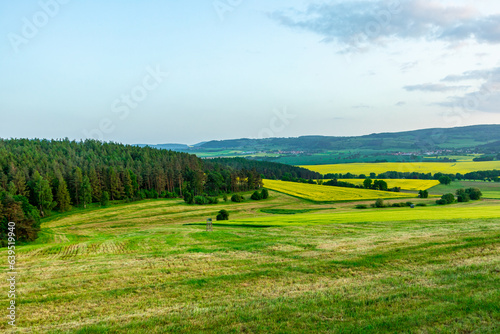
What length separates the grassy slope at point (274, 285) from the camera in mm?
9344

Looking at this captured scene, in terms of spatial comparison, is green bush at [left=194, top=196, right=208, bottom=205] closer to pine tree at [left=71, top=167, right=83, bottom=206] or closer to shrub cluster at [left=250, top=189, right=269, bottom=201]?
shrub cluster at [left=250, top=189, right=269, bottom=201]

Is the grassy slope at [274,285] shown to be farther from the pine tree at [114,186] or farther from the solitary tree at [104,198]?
the pine tree at [114,186]

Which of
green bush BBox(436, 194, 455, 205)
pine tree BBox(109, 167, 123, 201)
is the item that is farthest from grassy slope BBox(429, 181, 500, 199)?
pine tree BBox(109, 167, 123, 201)

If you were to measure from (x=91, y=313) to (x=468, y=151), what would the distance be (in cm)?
24154

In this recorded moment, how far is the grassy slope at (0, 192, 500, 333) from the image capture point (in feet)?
30.7

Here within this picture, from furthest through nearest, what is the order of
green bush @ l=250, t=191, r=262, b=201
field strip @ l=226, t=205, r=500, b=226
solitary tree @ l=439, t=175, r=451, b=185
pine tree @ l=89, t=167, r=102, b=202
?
solitary tree @ l=439, t=175, r=451, b=185 → green bush @ l=250, t=191, r=262, b=201 → pine tree @ l=89, t=167, r=102, b=202 → field strip @ l=226, t=205, r=500, b=226

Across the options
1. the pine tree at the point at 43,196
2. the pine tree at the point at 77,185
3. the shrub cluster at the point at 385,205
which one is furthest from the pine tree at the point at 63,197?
the shrub cluster at the point at 385,205

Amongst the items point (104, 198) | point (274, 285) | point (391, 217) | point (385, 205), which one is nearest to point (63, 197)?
point (104, 198)

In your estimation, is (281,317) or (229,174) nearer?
(281,317)

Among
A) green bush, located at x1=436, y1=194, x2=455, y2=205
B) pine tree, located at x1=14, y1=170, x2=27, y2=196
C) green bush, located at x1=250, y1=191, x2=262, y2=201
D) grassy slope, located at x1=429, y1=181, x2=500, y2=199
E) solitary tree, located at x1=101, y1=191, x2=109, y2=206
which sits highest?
pine tree, located at x1=14, y1=170, x2=27, y2=196

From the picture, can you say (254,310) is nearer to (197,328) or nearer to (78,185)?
(197,328)

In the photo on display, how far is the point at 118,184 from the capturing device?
270 ft

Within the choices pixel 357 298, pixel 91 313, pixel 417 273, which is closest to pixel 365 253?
pixel 417 273

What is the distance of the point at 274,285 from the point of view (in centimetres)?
1307
